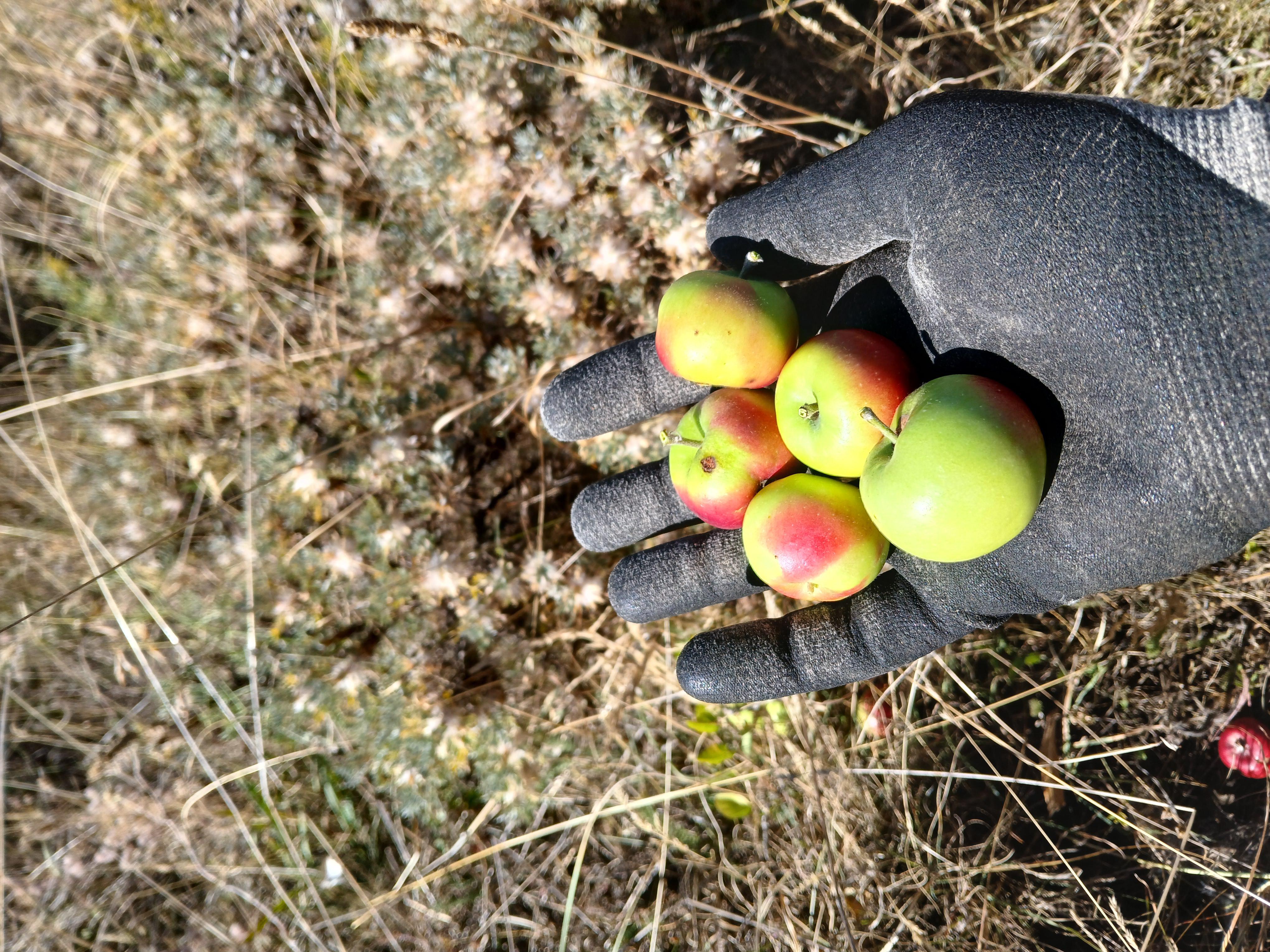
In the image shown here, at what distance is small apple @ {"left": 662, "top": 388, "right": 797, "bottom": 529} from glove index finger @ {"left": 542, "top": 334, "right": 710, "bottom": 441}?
1.12 feet

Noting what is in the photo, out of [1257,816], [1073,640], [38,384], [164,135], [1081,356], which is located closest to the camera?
[1081,356]

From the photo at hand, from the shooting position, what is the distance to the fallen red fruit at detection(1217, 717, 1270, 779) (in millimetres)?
3449

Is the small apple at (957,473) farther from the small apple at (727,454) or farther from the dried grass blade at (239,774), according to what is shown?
the dried grass blade at (239,774)

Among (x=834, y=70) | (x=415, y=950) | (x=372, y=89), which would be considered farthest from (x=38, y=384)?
(x=834, y=70)

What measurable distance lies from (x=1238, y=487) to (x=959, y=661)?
1.87m

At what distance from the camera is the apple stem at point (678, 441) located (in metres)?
2.90

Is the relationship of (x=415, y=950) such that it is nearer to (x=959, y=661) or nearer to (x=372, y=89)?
(x=959, y=661)

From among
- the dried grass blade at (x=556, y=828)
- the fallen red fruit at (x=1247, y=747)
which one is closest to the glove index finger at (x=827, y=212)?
the dried grass blade at (x=556, y=828)

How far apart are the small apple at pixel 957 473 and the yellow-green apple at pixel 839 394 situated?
0.42 feet

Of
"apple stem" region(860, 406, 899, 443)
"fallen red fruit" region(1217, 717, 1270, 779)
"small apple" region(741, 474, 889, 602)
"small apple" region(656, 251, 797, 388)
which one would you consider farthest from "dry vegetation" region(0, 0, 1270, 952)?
"apple stem" region(860, 406, 899, 443)

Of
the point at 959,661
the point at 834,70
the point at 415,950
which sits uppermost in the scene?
the point at 834,70

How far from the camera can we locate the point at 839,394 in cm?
254

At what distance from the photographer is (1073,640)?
394 cm

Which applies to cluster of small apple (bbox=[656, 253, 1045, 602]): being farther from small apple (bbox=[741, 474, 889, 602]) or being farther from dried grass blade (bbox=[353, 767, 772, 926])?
dried grass blade (bbox=[353, 767, 772, 926])
